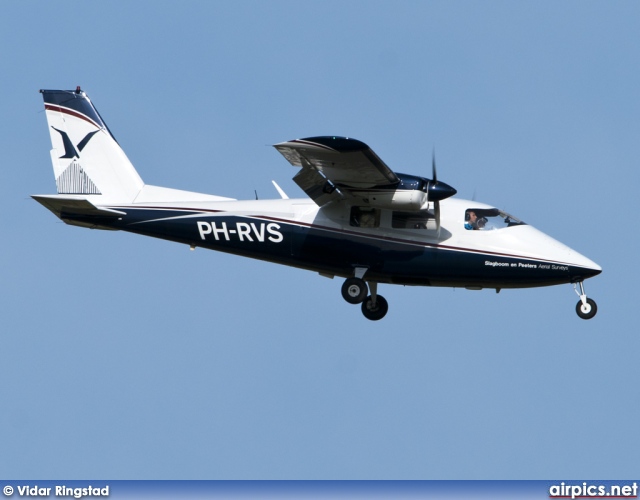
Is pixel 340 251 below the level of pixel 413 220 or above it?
below

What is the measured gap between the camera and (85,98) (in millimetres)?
26750

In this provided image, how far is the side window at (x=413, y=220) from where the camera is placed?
950 inches

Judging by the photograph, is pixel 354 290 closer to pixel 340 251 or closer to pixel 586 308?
pixel 340 251

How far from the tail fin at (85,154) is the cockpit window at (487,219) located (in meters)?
7.49

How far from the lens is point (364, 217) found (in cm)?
2438

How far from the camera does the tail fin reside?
25922 mm

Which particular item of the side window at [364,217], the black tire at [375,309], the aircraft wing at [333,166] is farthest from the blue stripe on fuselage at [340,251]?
the aircraft wing at [333,166]

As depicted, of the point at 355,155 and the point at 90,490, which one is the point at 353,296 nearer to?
the point at 355,155

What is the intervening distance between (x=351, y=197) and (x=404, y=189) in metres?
1.30

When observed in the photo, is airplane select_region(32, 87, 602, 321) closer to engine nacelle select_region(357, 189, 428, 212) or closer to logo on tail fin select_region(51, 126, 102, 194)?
engine nacelle select_region(357, 189, 428, 212)

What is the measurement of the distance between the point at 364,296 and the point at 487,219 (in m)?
3.10

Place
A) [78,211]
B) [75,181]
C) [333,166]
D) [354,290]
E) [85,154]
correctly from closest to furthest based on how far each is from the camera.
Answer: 1. [333,166]
2. [354,290]
3. [78,211]
4. [75,181]
5. [85,154]

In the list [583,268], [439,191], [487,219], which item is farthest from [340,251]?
[583,268]

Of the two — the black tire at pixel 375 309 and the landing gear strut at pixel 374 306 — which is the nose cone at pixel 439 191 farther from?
the black tire at pixel 375 309
